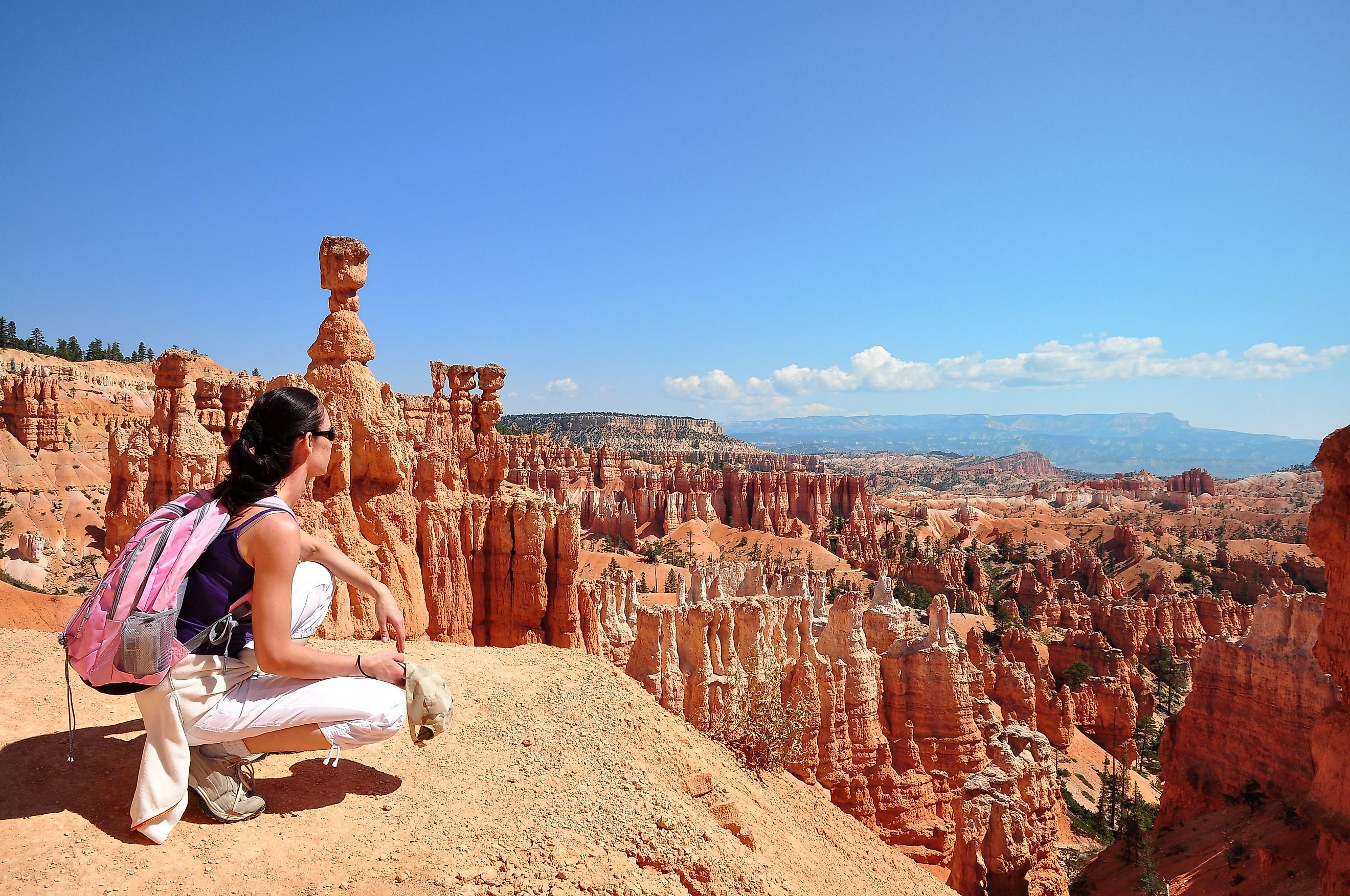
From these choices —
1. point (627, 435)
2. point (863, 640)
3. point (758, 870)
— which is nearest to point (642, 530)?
point (863, 640)

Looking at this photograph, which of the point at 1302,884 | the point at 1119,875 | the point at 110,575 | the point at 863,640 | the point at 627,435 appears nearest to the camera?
the point at 110,575

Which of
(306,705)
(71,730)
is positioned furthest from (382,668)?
(71,730)

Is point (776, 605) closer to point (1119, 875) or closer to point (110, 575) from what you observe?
point (1119, 875)

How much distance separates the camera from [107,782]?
4520 mm

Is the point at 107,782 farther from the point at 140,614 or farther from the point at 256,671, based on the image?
the point at 140,614

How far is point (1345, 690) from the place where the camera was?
38.5 ft

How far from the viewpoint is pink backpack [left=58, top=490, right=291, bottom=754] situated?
3861mm

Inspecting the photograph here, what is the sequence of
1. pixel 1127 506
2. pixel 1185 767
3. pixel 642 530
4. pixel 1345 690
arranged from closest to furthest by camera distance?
pixel 1345 690 < pixel 1185 767 < pixel 642 530 < pixel 1127 506

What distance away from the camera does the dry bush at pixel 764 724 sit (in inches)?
476

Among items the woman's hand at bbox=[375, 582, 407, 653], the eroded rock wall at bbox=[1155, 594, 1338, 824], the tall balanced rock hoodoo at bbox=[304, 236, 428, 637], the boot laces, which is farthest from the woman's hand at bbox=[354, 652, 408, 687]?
the eroded rock wall at bbox=[1155, 594, 1338, 824]

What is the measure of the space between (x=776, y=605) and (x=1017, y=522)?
7992 centimetres

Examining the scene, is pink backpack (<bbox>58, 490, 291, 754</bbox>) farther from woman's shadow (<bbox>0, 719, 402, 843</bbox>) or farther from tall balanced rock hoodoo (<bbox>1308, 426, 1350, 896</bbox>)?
tall balanced rock hoodoo (<bbox>1308, 426, 1350, 896</bbox>)

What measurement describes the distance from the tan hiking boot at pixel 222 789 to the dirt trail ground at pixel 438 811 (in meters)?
0.08

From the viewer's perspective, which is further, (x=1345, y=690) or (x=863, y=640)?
(x=863, y=640)
